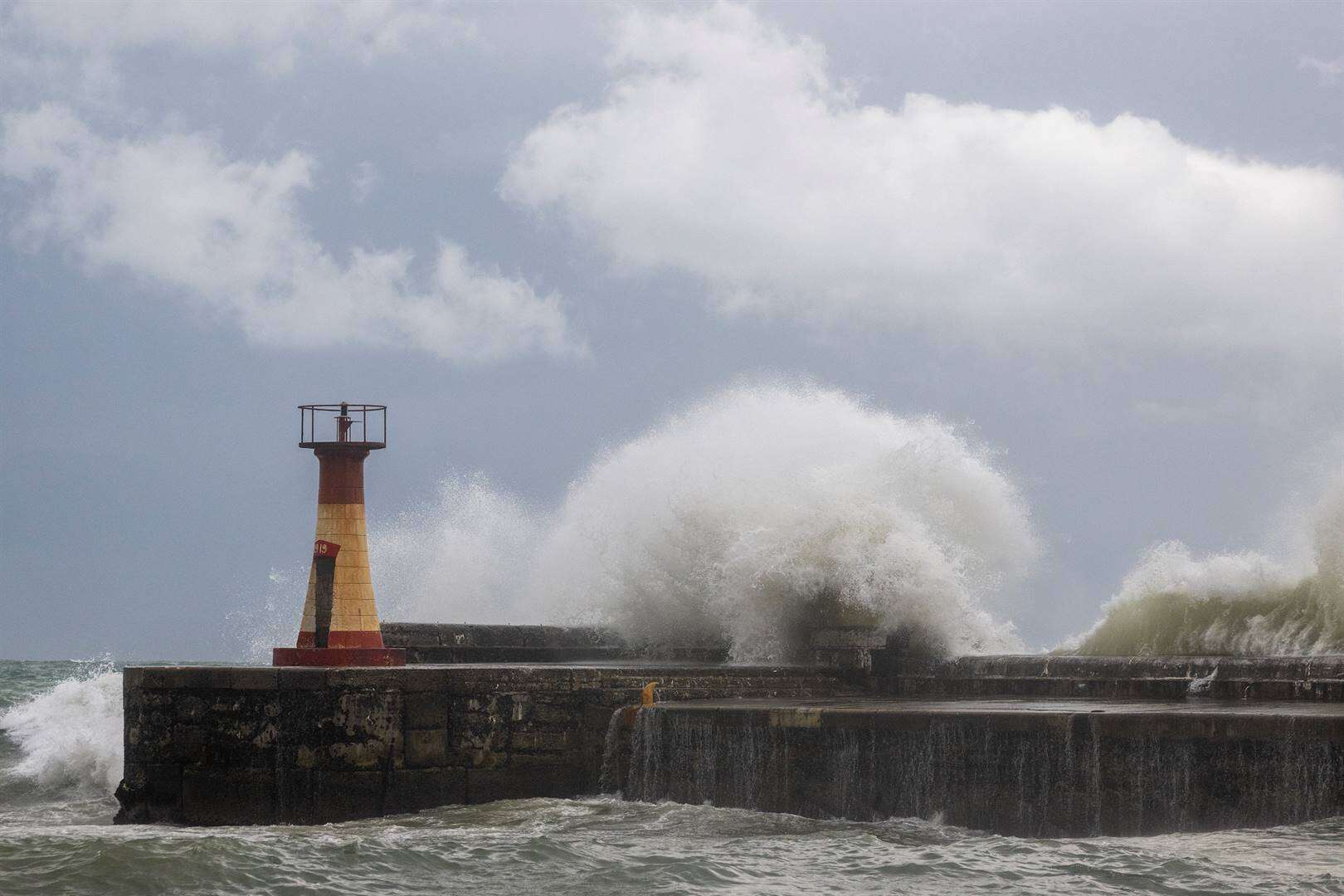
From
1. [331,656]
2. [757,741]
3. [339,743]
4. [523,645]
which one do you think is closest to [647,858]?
[757,741]

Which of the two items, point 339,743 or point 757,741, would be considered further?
point 339,743

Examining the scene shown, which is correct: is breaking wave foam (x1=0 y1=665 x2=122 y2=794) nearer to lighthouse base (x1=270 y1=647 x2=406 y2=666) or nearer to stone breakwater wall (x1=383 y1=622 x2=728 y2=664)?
stone breakwater wall (x1=383 y1=622 x2=728 y2=664)

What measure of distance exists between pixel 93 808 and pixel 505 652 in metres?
4.04

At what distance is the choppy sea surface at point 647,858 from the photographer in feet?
24.7

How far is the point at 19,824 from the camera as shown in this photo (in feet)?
37.2

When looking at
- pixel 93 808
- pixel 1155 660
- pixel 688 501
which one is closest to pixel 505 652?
pixel 688 501

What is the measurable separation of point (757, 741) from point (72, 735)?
8354mm

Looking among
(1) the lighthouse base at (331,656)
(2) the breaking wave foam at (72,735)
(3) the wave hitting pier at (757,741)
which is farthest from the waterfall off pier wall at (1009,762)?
(2) the breaking wave foam at (72,735)

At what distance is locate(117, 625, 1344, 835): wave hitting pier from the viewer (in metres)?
8.55

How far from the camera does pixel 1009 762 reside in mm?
9047

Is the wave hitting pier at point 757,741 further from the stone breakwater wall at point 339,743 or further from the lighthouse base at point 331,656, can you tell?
the lighthouse base at point 331,656

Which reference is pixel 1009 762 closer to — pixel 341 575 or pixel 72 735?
pixel 341 575

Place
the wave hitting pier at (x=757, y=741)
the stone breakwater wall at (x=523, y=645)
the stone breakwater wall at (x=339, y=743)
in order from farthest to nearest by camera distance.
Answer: the stone breakwater wall at (x=523, y=645) → the stone breakwater wall at (x=339, y=743) → the wave hitting pier at (x=757, y=741)

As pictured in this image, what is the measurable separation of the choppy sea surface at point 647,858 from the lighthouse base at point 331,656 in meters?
2.11
